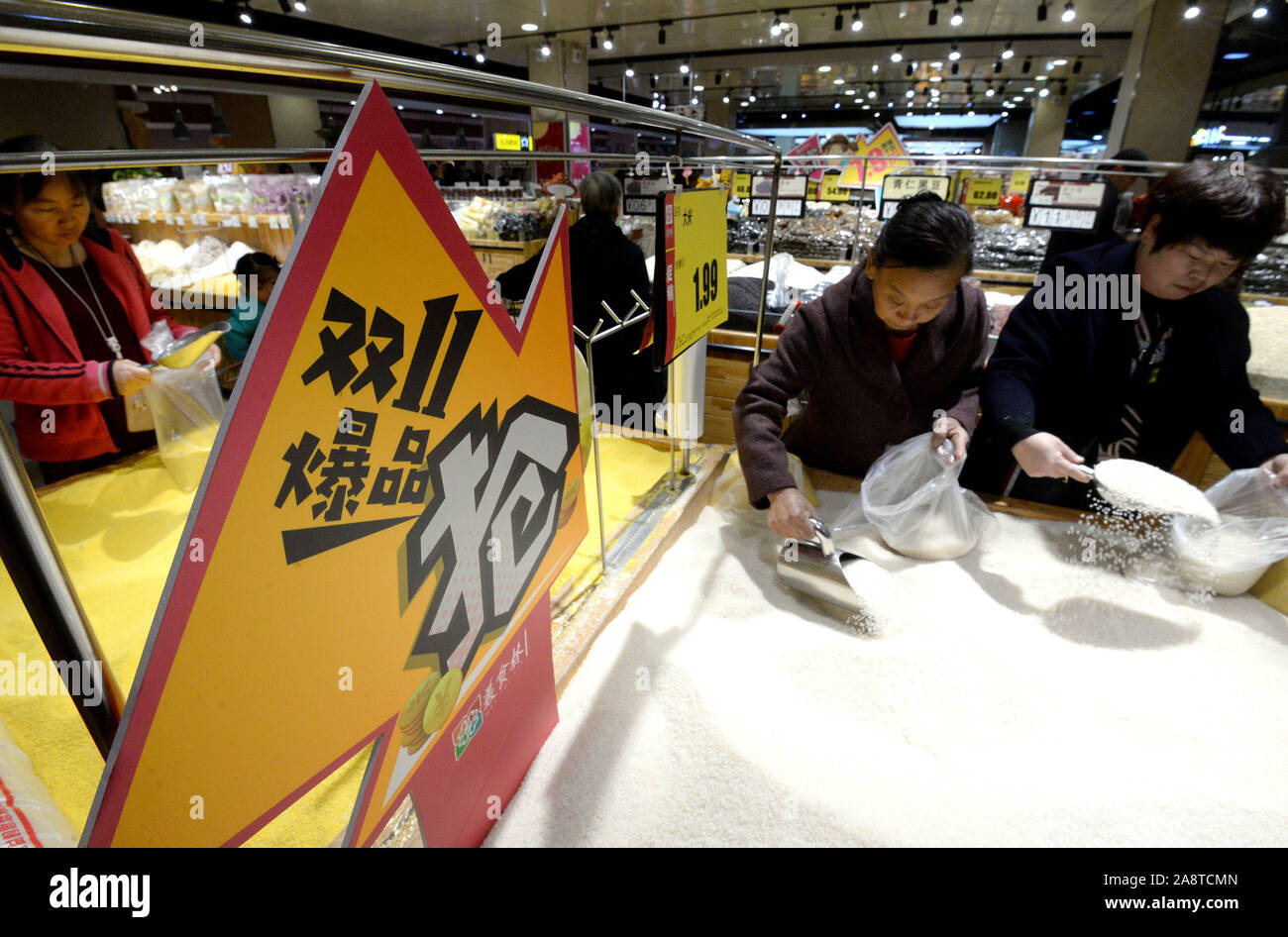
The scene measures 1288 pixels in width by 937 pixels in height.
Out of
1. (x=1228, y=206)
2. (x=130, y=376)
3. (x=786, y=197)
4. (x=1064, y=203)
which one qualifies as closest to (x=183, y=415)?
(x=130, y=376)

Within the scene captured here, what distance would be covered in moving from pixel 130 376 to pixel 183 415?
15cm

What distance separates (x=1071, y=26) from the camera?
7664 mm

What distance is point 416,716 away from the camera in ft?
2.13

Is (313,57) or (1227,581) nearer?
(313,57)

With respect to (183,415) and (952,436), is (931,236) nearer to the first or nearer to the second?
(952,436)

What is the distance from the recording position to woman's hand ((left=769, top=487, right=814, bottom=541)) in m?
1.19

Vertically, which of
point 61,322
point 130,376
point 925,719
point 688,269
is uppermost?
point 688,269

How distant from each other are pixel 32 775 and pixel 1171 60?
897 cm

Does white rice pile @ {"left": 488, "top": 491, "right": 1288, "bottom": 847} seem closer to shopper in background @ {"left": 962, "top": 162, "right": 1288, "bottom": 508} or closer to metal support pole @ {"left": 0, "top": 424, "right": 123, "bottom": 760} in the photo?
shopper in background @ {"left": 962, "top": 162, "right": 1288, "bottom": 508}

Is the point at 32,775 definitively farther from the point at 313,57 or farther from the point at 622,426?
the point at 622,426

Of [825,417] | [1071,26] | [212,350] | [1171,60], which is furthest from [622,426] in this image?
[1071,26]

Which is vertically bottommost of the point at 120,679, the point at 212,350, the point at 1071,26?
the point at 120,679

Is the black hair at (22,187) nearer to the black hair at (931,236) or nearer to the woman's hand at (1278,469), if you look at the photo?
the black hair at (931,236)
